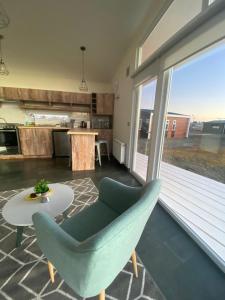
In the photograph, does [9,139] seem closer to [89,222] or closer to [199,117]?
[89,222]

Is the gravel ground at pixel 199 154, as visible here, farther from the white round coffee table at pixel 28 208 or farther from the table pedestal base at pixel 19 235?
the table pedestal base at pixel 19 235

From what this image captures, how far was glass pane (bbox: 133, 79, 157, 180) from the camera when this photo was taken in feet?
8.95

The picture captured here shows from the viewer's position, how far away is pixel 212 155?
4.96 feet

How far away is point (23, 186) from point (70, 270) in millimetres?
2404

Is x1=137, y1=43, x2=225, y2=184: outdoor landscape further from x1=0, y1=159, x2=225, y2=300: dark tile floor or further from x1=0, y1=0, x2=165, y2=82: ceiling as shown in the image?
x1=0, y1=0, x2=165, y2=82: ceiling

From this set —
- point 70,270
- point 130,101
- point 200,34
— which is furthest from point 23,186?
point 200,34

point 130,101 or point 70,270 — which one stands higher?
point 130,101

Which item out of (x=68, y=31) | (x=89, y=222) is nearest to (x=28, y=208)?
(x=89, y=222)

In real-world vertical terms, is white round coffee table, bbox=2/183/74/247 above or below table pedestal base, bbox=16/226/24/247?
above

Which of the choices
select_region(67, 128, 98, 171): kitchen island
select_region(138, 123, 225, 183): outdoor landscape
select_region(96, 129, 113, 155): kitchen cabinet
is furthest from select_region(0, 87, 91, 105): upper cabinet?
select_region(138, 123, 225, 183): outdoor landscape

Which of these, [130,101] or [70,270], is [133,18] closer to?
[130,101]

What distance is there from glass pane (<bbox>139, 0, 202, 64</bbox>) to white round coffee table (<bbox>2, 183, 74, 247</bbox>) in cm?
242

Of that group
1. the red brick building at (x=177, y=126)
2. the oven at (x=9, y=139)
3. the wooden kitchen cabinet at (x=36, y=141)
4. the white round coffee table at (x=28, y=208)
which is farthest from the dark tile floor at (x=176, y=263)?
the oven at (x=9, y=139)

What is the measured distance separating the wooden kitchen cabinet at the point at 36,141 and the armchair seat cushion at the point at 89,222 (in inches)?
146
